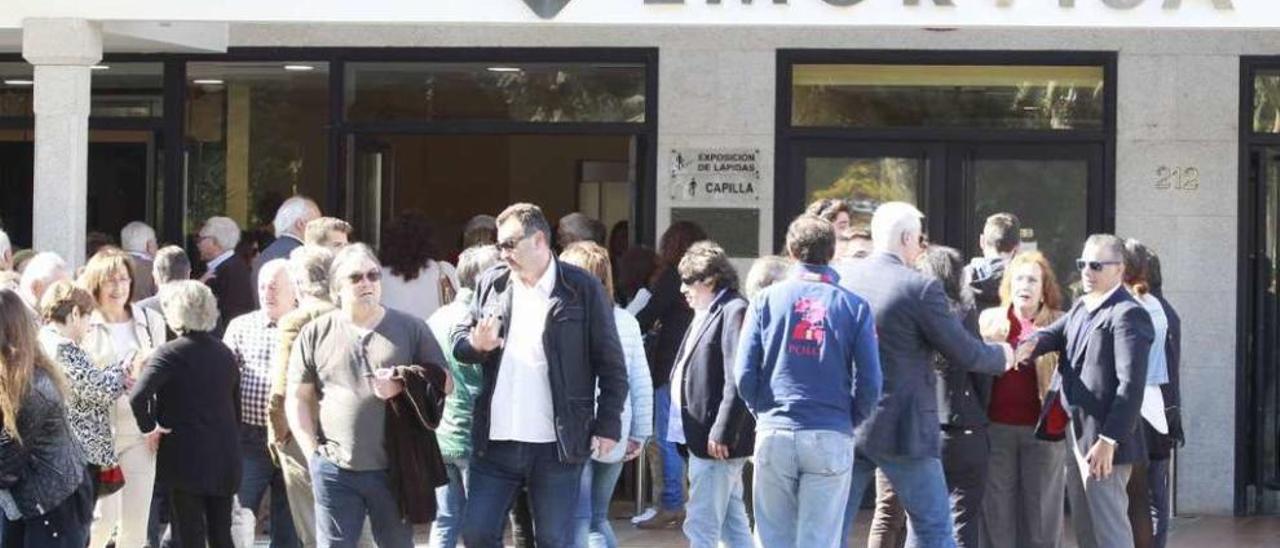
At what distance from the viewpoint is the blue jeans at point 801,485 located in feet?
27.6

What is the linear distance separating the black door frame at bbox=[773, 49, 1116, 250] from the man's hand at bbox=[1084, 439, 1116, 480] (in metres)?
3.87

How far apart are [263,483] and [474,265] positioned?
153cm

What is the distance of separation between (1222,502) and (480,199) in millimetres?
6131

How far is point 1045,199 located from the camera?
517 inches

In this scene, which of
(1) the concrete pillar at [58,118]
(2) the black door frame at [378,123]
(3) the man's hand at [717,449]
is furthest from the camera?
(2) the black door frame at [378,123]

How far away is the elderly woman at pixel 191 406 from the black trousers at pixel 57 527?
101cm

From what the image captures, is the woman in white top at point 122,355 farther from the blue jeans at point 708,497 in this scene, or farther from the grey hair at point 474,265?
the blue jeans at point 708,497

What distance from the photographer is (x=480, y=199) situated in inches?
646

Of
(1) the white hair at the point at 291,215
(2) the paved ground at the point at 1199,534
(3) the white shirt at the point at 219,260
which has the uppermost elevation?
(1) the white hair at the point at 291,215

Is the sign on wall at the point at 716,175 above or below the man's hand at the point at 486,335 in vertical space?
above

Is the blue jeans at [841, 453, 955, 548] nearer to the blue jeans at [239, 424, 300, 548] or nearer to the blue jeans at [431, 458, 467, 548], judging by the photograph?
the blue jeans at [431, 458, 467, 548]

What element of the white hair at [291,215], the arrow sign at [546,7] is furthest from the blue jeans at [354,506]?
the white hair at [291,215]

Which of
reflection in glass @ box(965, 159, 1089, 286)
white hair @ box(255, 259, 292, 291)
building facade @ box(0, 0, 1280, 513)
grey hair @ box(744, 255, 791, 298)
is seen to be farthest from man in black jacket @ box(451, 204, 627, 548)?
reflection in glass @ box(965, 159, 1089, 286)

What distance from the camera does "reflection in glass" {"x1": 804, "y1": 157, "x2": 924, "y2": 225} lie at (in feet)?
43.2
